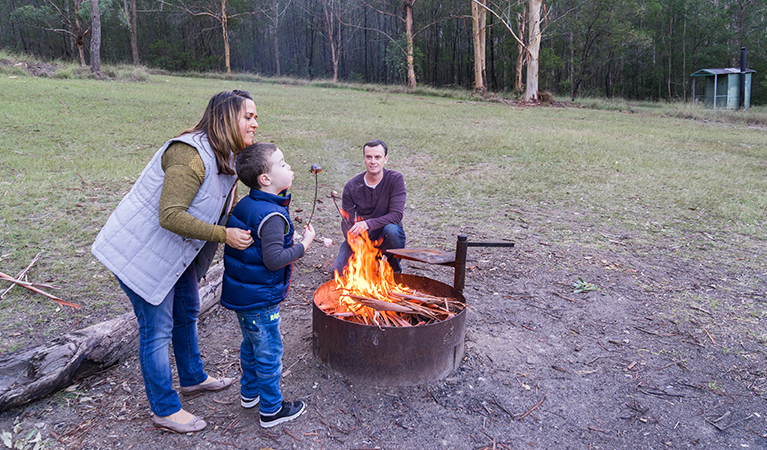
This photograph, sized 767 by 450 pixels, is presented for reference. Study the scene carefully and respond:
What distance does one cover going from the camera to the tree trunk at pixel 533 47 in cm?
2164

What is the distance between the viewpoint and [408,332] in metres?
2.93

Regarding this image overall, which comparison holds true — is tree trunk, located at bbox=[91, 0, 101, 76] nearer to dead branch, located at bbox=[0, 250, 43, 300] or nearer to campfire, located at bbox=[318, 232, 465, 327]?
dead branch, located at bbox=[0, 250, 43, 300]

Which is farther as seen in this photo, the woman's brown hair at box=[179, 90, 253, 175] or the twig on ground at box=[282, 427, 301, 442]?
the twig on ground at box=[282, 427, 301, 442]

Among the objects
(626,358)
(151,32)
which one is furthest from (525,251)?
(151,32)

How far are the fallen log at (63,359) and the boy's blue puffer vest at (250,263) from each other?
116cm

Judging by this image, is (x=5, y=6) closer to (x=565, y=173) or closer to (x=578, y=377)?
(x=565, y=173)

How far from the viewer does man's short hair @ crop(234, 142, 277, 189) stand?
2369 mm

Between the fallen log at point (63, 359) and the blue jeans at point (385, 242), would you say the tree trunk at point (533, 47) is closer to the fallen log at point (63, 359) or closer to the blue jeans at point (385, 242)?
the blue jeans at point (385, 242)

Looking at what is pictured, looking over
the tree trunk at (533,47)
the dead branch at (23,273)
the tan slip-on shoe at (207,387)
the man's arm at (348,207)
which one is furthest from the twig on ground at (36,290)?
the tree trunk at (533,47)

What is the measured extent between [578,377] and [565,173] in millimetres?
6185

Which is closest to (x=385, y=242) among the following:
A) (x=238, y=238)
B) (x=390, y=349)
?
(x=390, y=349)

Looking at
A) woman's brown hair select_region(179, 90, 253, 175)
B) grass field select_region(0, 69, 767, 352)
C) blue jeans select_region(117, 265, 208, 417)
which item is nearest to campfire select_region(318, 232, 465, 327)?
blue jeans select_region(117, 265, 208, 417)

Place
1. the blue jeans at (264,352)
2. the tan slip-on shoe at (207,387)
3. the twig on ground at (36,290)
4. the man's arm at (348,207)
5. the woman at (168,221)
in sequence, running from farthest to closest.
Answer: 1. the man's arm at (348,207)
2. the twig on ground at (36,290)
3. the tan slip-on shoe at (207,387)
4. the blue jeans at (264,352)
5. the woman at (168,221)

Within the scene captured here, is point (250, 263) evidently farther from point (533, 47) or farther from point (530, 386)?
point (533, 47)
